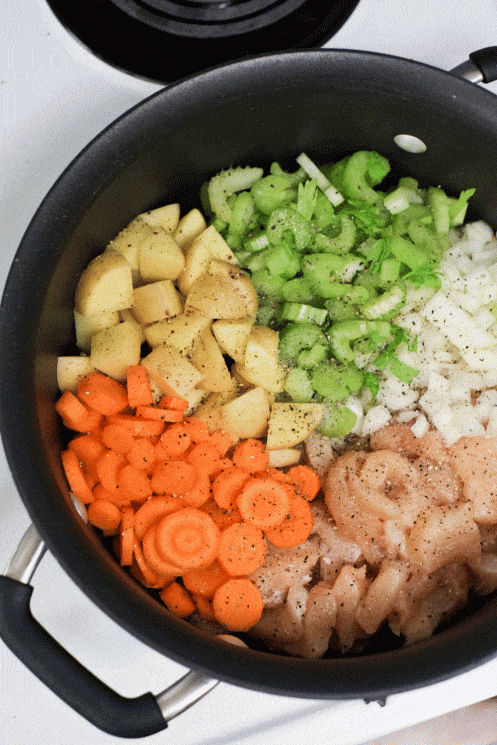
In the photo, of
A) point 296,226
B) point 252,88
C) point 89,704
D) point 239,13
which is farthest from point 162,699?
point 239,13

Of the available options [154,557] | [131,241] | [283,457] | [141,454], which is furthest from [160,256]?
[154,557]

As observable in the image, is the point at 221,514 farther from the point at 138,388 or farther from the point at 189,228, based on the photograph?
the point at 189,228

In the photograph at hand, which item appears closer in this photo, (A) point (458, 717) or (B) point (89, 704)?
(B) point (89, 704)

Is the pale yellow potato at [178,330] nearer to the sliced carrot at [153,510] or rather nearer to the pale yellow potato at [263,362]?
the pale yellow potato at [263,362]

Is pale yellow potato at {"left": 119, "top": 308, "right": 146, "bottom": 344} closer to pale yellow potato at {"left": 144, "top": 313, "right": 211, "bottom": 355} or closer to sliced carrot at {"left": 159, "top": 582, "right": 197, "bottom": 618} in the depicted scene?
pale yellow potato at {"left": 144, "top": 313, "right": 211, "bottom": 355}

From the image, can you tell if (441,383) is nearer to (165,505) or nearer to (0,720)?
(165,505)

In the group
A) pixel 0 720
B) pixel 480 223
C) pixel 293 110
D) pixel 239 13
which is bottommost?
pixel 0 720

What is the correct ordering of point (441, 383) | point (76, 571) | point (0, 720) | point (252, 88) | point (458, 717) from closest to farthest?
point (76, 571), point (252, 88), point (0, 720), point (441, 383), point (458, 717)

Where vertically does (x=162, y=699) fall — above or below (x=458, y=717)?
above
